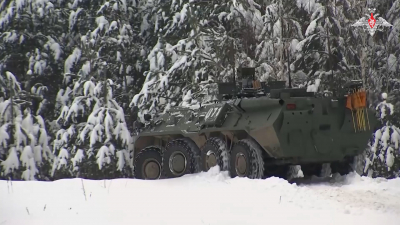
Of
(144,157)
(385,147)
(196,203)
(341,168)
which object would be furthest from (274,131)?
(385,147)

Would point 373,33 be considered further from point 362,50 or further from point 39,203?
point 39,203

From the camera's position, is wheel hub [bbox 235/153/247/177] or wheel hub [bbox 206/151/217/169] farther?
wheel hub [bbox 206/151/217/169]

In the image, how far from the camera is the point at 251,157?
1020 cm

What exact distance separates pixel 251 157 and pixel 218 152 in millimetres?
982

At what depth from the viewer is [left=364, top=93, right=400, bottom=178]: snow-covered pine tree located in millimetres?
16938

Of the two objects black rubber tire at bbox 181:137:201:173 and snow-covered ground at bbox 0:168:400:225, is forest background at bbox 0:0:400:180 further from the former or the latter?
snow-covered ground at bbox 0:168:400:225

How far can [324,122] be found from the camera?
10.5 metres

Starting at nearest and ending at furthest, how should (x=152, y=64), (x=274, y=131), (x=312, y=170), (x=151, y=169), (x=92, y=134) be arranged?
(x=274, y=131) < (x=312, y=170) < (x=151, y=169) < (x=92, y=134) < (x=152, y=64)

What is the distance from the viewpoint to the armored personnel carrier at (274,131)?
10.1 metres

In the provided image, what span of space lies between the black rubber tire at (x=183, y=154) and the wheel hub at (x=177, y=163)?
0.05 meters

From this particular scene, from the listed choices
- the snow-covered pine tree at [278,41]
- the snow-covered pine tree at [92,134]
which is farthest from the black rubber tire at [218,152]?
the snow-covered pine tree at [92,134]

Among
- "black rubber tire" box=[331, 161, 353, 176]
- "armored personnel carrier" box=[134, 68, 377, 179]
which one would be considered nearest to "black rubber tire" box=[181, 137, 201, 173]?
"armored personnel carrier" box=[134, 68, 377, 179]

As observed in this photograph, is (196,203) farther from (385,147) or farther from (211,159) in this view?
(385,147)

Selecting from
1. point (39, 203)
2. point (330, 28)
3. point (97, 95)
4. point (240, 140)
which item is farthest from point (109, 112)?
point (39, 203)
